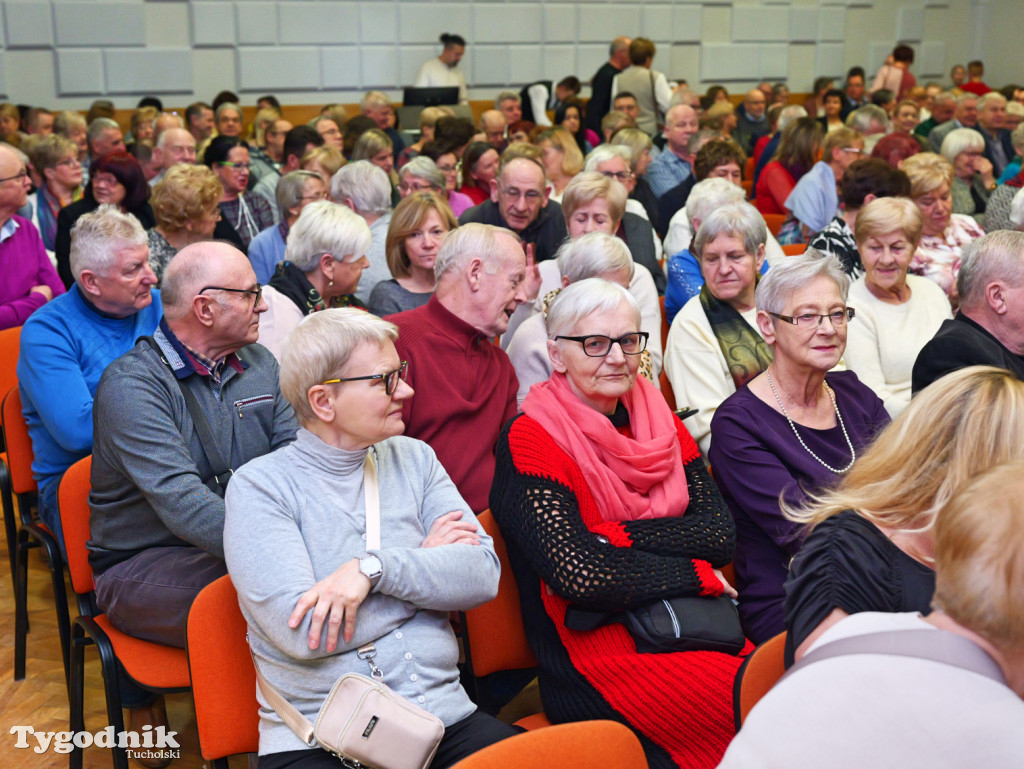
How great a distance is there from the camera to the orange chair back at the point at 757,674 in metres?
1.74

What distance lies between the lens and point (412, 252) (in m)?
3.93

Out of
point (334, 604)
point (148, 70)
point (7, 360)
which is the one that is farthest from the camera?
point (148, 70)

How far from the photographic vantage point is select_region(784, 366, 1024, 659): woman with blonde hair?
160 centimetres

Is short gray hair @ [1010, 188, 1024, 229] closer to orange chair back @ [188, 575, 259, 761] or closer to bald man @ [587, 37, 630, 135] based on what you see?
orange chair back @ [188, 575, 259, 761]

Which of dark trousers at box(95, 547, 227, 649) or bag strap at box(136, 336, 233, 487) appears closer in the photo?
dark trousers at box(95, 547, 227, 649)

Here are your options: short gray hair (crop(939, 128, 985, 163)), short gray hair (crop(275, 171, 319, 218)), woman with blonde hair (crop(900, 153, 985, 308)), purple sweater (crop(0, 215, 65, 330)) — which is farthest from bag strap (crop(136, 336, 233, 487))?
short gray hair (crop(939, 128, 985, 163))

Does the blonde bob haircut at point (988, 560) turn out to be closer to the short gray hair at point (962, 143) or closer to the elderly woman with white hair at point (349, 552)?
the elderly woman with white hair at point (349, 552)

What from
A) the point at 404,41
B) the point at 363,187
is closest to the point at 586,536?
the point at 363,187

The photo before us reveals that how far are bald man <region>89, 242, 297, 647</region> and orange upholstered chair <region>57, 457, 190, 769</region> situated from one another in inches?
1.6

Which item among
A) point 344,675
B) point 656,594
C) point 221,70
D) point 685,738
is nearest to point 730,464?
point 656,594

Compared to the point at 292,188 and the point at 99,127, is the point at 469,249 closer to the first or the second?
the point at 292,188

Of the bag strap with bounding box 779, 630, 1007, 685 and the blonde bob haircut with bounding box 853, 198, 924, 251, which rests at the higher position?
the blonde bob haircut with bounding box 853, 198, 924, 251

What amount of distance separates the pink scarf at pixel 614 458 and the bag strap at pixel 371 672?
475mm

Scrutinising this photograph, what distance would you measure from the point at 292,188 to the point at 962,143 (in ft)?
13.6
